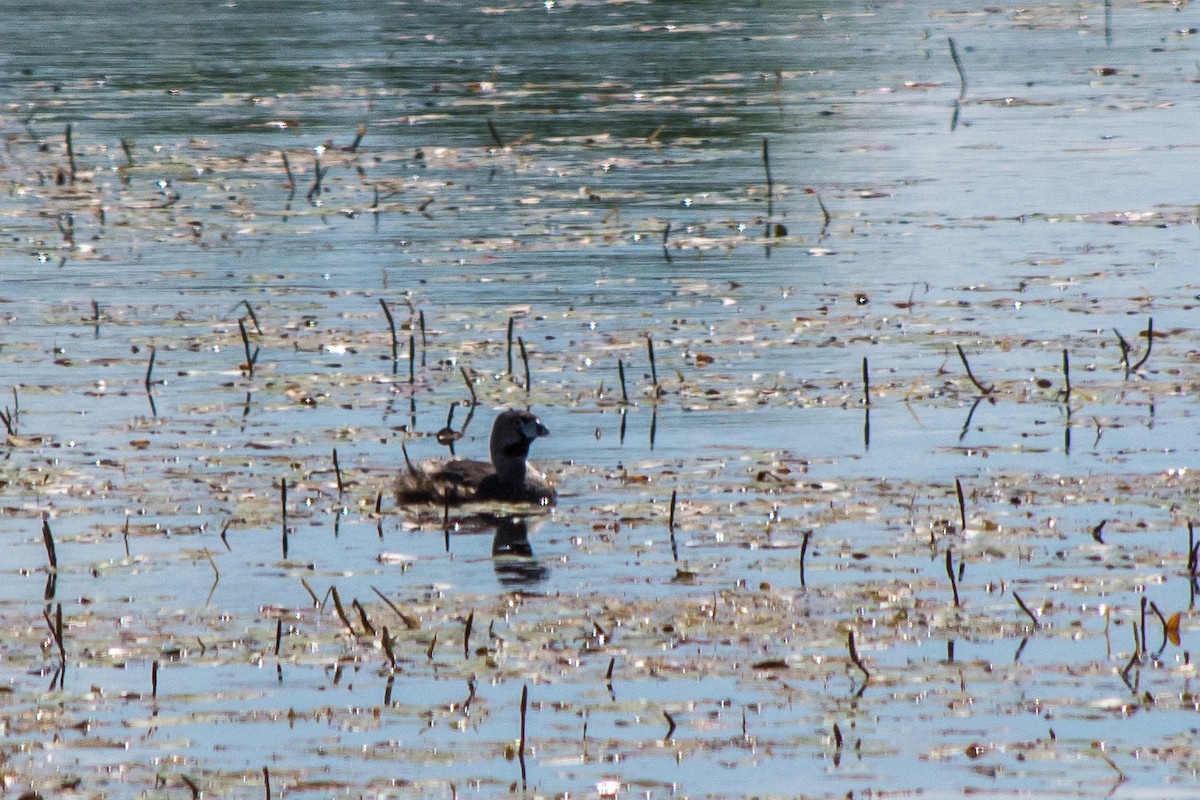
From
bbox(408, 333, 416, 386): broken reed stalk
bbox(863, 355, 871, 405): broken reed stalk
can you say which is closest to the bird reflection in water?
bbox(863, 355, 871, 405): broken reed stalk

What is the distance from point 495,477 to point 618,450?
683mm

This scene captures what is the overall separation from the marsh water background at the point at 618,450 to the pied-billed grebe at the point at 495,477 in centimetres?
16

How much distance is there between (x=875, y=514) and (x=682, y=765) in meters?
2.86

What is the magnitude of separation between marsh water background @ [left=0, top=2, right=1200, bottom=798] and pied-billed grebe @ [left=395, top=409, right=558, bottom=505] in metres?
0.16

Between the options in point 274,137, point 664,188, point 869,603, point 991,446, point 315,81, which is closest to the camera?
point 869,603

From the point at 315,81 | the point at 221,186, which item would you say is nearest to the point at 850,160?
the point at 221,186

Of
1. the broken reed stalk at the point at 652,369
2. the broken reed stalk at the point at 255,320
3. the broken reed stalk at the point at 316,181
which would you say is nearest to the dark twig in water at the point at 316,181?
the broken reed stalk at the point at 316,181

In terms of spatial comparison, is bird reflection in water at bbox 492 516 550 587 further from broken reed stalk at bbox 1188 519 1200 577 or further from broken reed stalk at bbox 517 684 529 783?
broken reed stalk at bbox 1188 519 1200 577

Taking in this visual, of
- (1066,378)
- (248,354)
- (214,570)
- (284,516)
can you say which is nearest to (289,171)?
(248,354)

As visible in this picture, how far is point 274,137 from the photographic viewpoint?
22.9 meters

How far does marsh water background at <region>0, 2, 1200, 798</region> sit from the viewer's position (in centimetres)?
677

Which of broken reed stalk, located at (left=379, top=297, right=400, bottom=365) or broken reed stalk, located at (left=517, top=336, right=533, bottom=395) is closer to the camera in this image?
broken reed stalk, located at (left=517, top=336, right=533, bottom=395)

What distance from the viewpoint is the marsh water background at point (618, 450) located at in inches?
267

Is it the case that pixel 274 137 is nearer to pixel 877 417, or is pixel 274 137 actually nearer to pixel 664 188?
pixel 664 188
